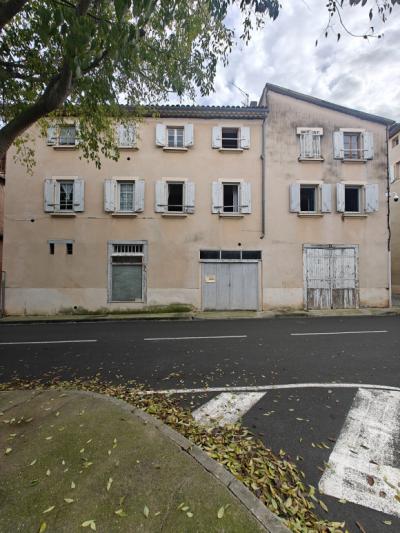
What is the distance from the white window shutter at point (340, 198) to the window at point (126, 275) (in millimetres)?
9293

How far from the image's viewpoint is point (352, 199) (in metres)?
13.5

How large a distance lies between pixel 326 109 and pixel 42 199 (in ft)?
45.6

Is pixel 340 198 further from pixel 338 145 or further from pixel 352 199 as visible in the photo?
pixel 338 145

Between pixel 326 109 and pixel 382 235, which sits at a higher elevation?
pixel 326 109

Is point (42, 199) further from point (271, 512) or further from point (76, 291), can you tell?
point (271, 512)

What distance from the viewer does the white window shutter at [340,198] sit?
13.0 m

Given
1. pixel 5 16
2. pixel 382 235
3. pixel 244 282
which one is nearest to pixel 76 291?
pixel 244 282

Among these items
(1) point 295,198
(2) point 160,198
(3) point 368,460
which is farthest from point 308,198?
(3) point 368,460

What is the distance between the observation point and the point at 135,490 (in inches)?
82.1

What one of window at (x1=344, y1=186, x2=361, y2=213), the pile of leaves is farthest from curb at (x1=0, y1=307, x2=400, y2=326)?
the pile of leaves

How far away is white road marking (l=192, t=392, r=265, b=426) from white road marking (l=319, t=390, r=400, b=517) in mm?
1084

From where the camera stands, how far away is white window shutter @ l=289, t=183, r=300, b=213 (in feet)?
42.5

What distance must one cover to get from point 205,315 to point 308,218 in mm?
6643

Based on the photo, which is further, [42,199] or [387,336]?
[42,199]
